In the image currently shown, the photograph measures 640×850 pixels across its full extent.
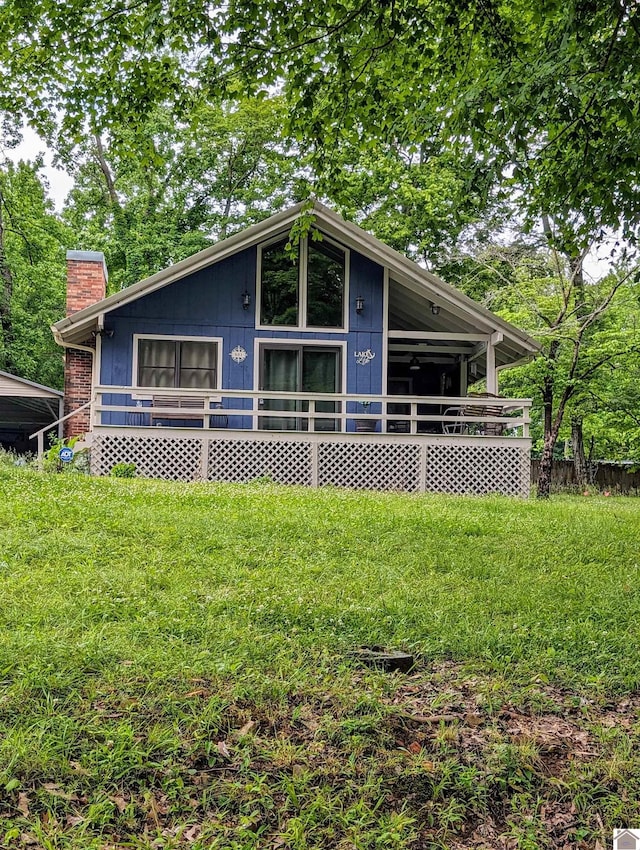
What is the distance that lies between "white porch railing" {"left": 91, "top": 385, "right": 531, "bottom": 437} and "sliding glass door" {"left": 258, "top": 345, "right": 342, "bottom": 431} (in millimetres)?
26

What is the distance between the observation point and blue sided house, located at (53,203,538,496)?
43.0 feet

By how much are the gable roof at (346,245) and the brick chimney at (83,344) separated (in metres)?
1.36

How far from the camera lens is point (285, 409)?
14820mm

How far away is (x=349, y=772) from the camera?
120 inches

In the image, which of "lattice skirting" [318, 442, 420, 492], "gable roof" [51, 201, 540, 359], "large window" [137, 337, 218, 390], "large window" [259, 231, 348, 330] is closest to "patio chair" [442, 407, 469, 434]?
"gable roof" [51, 201, 540, 359]

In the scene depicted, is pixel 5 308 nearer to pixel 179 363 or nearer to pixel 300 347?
pixel 179 363

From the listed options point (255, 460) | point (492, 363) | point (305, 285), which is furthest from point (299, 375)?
point (492, 363)

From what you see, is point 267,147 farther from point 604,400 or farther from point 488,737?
point 488,737

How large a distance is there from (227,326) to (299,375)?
182 centimetres

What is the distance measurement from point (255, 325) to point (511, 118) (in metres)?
9.46

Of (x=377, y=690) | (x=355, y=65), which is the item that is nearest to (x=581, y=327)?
(x=355, y=65)

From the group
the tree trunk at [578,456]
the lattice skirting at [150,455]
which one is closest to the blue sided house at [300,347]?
the lattice skirting at [150,455]

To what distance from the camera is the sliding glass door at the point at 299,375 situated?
14758mm

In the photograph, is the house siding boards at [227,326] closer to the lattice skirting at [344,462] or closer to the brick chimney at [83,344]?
the brick chimney at [83,344]
